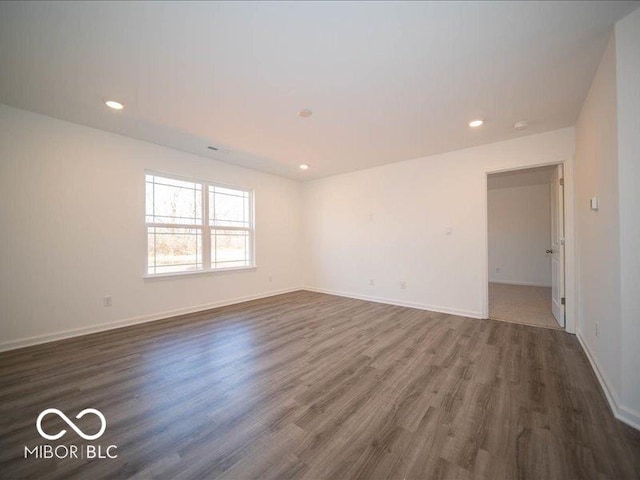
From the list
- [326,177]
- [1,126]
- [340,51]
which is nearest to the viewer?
[340,51]

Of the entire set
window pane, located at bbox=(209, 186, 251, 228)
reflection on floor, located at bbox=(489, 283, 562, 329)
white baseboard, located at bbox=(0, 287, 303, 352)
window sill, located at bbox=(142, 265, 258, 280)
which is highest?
window pane, located at bbox=(209, 186, 251, 228)

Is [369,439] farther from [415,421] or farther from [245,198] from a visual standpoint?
[245,198]

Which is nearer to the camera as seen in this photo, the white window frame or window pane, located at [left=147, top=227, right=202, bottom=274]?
the white window frame

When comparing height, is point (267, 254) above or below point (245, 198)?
below

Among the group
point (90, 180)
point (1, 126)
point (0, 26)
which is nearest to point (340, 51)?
point (0, 26)

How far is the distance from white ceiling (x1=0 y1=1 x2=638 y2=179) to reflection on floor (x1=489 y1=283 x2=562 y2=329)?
260 cm

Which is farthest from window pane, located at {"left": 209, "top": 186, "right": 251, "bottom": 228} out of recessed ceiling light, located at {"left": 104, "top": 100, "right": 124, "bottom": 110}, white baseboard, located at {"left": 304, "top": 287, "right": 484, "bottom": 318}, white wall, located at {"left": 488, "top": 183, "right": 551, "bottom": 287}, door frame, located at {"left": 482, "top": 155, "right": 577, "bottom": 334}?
white wall, located at {"left": 488, "top": 183, "right": 551, "bottom": 287}

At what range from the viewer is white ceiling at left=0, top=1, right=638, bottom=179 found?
1569 mm

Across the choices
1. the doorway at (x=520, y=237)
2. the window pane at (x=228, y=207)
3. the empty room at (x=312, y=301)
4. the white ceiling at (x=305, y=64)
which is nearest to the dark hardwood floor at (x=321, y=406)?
the empty room at (x=312, y=301)

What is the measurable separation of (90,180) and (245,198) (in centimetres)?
237

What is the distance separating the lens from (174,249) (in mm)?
4043

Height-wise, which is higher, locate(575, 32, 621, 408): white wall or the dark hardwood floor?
locate(575, 32, 621, 408): white wall

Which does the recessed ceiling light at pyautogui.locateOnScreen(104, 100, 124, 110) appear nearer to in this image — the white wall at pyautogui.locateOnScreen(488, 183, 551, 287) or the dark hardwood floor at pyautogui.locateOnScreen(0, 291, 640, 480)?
the dark hardwood floor at pyautogui.locateOnScreen(0, 291, 640, 480)

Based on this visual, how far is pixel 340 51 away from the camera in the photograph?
6.11ft
